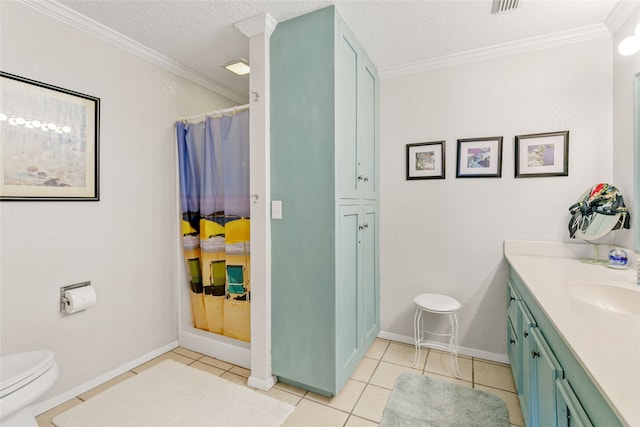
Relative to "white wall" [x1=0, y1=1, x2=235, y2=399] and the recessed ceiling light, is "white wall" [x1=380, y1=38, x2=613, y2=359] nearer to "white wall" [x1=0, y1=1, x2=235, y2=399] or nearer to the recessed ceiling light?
the recessed ceiling light

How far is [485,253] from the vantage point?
7.66 ft

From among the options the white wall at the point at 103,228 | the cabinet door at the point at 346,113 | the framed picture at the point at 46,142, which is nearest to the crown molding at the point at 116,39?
the white wall at the point at 103,228

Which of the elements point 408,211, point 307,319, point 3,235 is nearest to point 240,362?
point 307,319

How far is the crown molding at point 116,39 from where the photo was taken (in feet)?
5.75

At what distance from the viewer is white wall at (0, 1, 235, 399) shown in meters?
1.68

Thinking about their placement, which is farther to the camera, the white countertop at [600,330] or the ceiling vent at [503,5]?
the ceiling vent at [503,5]

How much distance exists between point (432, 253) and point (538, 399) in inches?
52.9

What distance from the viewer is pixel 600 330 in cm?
90

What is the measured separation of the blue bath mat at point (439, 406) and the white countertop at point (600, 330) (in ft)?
2.84

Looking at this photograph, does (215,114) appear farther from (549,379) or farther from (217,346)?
(549,379)

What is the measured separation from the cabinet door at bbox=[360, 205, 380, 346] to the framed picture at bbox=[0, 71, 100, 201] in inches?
78.6

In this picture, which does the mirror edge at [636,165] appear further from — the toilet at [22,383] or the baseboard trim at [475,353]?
the toilet at [22,383]

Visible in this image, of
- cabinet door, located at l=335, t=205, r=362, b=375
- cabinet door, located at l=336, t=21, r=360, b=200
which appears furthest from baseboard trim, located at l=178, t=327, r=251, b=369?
cabinet door, located at l=336, t=21, r=360, b=200

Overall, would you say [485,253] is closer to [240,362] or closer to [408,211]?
[408,211]
